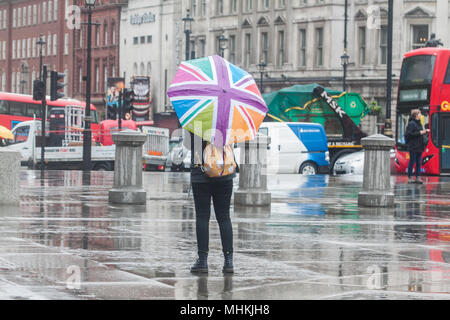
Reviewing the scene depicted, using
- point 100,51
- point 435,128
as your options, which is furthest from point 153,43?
point 435,128

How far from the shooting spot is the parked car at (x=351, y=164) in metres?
40.0

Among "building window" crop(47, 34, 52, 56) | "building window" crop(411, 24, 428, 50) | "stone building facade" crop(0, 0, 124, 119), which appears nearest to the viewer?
"building window" crop(411, 24, 428, 50)

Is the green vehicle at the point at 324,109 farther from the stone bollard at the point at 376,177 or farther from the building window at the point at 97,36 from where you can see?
the building window at the point at 97,36

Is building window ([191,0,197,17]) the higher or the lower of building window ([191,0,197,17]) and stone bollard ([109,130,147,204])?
the higher

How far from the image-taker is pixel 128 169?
58.4 ft

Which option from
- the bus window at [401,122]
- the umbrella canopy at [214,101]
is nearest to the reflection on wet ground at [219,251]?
the umbrella canopy at [214,101]

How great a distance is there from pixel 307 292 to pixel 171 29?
82.2m

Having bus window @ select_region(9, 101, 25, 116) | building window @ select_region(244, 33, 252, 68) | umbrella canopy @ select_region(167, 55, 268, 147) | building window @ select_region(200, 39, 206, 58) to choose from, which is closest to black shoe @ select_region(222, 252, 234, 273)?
umbrella canopy @ select_region(167, 55, 268, 147)

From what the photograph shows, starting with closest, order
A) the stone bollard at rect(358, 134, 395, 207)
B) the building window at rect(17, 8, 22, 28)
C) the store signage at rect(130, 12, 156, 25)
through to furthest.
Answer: the stone bollard at rect(358, 134, 395, 207)
the store signage at rect(130, 12, 156, 25)
the building window at rect(17, 8, 22, 28)

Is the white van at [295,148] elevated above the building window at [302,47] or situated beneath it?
situated beneath

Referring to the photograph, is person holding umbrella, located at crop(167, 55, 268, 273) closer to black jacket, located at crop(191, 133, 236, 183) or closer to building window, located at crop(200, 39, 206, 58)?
black jacket, located at crop(191, 133, 236, 183)

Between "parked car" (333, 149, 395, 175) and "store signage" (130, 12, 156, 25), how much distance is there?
5416cm

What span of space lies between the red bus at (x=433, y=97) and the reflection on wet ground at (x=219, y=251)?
17.3 metres

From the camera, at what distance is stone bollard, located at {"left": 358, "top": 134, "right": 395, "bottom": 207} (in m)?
19.0
